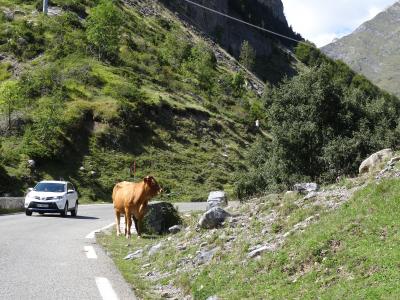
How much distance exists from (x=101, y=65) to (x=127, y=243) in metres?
53.6

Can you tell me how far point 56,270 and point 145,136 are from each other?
45.7m

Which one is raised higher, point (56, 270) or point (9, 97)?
point (9, 97)

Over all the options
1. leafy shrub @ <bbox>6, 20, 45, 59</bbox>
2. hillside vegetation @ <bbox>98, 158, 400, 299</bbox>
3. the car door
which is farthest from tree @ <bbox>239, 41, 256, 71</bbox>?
hillside vegetation @ <bbox>98, 158, 400, 299</bbox>

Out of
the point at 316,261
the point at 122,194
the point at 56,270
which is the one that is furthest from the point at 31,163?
the point at 316,261

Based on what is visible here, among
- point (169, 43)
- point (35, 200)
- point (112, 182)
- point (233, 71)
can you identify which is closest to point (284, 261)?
point (35, 200)

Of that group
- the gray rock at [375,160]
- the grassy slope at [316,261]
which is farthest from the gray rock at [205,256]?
the gray rock at [375,160]

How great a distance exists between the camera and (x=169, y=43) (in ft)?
279

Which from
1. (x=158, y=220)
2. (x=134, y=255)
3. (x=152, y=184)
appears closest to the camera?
(x=134, y=255)

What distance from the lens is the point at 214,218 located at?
36.2ft

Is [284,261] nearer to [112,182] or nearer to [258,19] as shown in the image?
[112,182]

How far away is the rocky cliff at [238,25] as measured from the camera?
128125mm

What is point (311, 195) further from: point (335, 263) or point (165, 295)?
point (335, 263)

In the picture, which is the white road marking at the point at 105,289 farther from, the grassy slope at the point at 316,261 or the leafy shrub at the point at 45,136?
the leafy shrub at the point at 45,136

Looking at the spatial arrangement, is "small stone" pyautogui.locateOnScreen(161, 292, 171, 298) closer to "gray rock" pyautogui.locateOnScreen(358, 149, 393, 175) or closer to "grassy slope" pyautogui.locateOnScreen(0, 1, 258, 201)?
"gray rock" pyautogui.locateOnScreen(358, 149, 393, 175)
